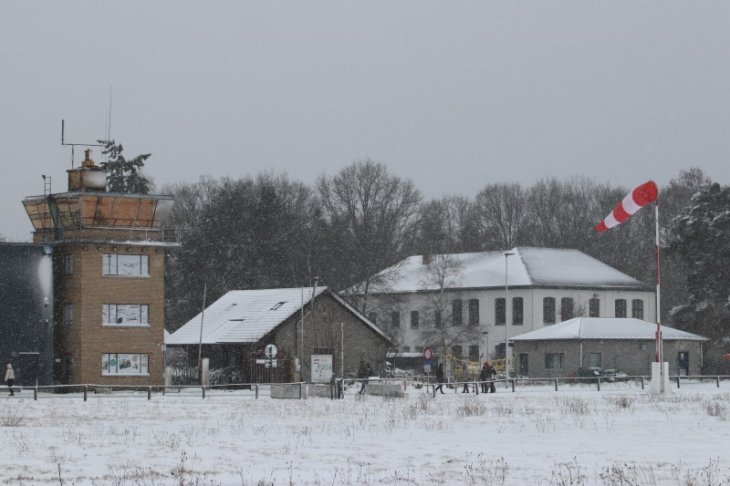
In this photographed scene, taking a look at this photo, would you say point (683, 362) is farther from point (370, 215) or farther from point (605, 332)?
point (370, 215)

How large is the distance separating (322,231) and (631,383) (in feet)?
129

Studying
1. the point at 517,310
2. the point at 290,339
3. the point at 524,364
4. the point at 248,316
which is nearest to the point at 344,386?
the point at 290,339

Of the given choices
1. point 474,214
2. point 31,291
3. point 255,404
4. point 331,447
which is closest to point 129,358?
point 31,291

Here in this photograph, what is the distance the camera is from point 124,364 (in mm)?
67625

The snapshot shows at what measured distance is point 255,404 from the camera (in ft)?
154

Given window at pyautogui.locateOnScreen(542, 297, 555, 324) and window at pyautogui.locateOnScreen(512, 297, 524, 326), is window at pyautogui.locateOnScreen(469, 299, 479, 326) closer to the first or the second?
window at pyautogui.locateOnScreen(512, 297, 524, 326)

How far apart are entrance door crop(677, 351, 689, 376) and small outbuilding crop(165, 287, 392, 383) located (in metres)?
16.5

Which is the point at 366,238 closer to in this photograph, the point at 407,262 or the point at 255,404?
the point at 407,262

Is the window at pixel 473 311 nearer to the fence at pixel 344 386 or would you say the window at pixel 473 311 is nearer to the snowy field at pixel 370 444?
the fence at pixel 344 386

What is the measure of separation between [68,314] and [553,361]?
27720 mm

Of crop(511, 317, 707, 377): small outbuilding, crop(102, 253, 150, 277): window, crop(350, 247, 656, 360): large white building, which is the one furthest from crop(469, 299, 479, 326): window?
crop(102, 253, 150, 277): window

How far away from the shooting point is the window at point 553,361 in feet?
258

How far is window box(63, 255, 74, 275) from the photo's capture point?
6806cm

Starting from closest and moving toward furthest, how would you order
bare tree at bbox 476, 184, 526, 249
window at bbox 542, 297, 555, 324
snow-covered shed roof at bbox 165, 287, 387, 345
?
snow-covered shed roof at bbox 165, 287, 387, 345 < window at bbox 542, 297, 555, 324 < bare tree at bbox 476, 184, 526, 249
